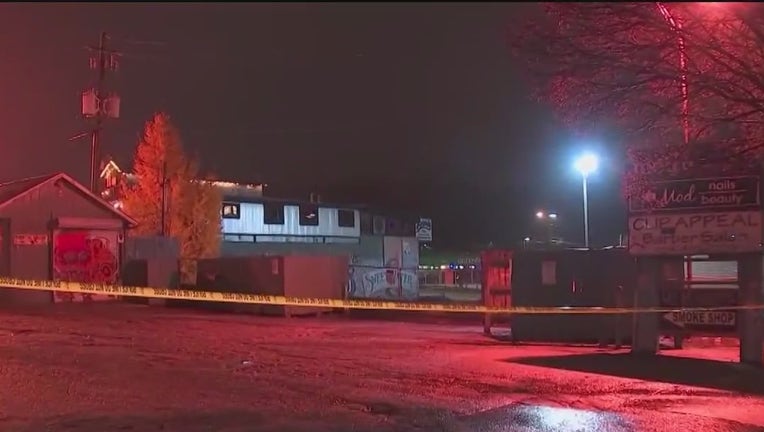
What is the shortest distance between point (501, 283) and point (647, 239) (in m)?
5.90

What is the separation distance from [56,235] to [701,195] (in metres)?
22.9

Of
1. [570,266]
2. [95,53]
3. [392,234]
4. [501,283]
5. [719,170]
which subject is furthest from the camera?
[392,234]

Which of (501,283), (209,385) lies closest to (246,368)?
(209,385)

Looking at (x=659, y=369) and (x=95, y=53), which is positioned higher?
(x=95, y=53)

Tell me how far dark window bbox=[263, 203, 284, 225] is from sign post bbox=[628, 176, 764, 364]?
45.7 metres

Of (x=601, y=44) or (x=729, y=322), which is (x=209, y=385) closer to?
(x=601, y=44)

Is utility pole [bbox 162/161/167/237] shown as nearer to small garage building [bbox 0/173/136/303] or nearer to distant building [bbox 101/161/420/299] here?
distant building [bbox 101/161/420/299]

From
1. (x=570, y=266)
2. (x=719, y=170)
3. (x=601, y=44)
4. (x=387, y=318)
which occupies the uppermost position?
(x=601, y=44)

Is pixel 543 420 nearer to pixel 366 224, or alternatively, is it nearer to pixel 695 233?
pixel 695 233

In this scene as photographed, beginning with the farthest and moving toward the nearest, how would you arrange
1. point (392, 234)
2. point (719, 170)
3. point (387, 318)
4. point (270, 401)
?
point (392, 234) → point (387, 318) → point (719, 170) → point (270, 401)

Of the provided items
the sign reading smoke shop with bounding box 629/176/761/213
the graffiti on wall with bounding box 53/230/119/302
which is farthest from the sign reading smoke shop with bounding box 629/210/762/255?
the graffiti on wall with bounding box 53/230/119/302

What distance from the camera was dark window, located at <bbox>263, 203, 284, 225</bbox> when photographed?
58.0m

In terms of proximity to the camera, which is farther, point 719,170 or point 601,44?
point 719,170

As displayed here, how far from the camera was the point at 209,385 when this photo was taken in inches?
400
